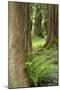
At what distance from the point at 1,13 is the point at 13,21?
12 centimetres

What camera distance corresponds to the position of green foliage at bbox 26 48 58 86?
1765mm

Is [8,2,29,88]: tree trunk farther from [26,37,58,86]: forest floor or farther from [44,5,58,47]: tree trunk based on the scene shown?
[44,5,58,47]: tree trunk

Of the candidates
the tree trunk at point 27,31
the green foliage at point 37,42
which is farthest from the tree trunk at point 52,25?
the tree trunk at point 27,31

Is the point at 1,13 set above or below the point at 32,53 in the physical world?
above

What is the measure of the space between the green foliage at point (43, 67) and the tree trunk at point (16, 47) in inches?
2.5

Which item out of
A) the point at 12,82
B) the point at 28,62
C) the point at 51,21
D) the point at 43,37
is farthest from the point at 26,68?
the point at 51,21

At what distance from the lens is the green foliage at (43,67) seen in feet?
5.79

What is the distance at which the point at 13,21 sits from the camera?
5.71ft

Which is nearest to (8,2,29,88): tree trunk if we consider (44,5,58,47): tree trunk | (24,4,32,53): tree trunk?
(24,4,32,53): tree trunk

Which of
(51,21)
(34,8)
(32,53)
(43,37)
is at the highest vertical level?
(34,8)

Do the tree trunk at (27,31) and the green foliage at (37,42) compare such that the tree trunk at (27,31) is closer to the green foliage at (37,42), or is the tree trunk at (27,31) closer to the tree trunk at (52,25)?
the green foliage at (37,42)

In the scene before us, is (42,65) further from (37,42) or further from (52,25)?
(52,25)

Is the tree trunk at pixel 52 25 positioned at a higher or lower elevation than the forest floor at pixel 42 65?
higher

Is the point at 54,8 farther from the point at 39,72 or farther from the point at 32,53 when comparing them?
the point at 39,72
